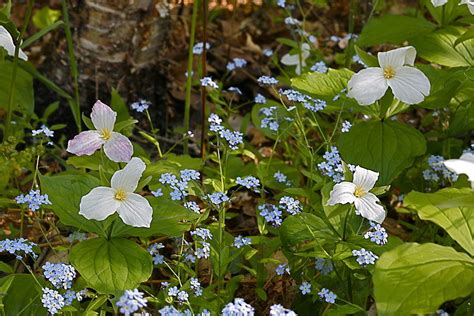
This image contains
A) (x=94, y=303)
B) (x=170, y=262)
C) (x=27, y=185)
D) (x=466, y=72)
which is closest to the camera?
(x=94, y=303)

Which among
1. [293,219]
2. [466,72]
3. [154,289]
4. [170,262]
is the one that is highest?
[466,72]

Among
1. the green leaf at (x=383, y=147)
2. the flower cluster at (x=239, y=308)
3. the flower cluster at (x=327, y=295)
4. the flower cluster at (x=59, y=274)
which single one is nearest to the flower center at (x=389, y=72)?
the green leaf at (x=383, y=147)

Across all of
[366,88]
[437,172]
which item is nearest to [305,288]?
[366,88]

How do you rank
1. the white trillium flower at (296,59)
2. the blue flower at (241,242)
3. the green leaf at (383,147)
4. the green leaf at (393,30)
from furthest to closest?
the white trillium flower at (296,59), the green leaf at (393,30), the green leaf at (383,147), the blue flower at (241,242)

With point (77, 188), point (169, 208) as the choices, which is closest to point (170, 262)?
point (169, 208)

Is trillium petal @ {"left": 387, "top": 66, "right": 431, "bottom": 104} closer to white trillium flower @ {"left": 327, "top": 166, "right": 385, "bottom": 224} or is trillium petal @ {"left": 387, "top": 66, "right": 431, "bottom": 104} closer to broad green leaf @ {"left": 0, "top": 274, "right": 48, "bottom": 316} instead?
white trillium flower @ {"left": 327, "top": 166, "right": 385, "bottom": 224}

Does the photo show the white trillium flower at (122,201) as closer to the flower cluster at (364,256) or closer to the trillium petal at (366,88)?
the flower cluster at (364,256)

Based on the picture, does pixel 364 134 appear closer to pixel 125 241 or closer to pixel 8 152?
pixel 125 241
